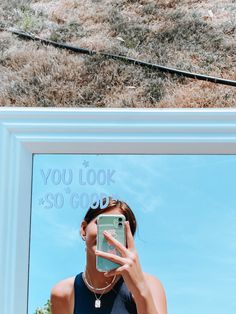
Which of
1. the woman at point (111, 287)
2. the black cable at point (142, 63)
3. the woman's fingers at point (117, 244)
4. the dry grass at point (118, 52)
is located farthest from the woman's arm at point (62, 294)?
the black cable at point (142, 63)

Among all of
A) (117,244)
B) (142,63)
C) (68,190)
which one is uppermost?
(142,63)

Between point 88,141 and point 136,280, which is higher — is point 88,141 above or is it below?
above

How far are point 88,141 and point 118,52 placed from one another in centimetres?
63

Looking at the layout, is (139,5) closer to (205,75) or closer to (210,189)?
(205,75)

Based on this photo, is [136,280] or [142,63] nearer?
[136,280]

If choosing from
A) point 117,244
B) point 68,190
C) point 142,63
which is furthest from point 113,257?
point 142,63

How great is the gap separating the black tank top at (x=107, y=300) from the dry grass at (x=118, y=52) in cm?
65

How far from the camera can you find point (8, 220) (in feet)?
4.27

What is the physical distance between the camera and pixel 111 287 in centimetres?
126

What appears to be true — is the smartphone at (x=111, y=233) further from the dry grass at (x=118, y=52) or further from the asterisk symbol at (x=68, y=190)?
the dry grass at (x=118, y=52)

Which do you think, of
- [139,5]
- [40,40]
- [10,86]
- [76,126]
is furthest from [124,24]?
[76,126]

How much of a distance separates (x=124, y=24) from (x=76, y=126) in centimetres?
70

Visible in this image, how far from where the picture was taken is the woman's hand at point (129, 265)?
125cm

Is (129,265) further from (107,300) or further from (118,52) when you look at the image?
(118,52)
